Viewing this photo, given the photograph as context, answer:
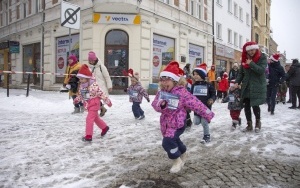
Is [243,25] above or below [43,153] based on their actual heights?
above

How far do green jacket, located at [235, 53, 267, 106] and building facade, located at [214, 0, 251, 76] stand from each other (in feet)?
60.1

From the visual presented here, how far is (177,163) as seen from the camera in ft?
11.7

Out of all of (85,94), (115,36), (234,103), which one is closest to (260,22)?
(115,36)

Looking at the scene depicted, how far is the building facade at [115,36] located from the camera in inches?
577

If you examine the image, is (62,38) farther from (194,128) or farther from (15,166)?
(15,166)

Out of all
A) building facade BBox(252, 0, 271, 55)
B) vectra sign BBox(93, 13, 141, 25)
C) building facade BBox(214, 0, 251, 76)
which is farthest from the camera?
building facade BBox(252, 0, 271, 55)

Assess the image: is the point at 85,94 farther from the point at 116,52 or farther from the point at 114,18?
the point at 114,18

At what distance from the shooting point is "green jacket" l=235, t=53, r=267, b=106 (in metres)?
5.58

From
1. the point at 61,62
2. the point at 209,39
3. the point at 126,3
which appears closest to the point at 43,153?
the point at 126,3

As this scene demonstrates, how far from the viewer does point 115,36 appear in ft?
48.9

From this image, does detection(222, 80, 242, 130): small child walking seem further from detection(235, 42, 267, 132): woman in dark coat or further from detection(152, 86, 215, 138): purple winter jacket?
detection(152, 86, 215, 138): purple winter jacket

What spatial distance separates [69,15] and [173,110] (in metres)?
6.28

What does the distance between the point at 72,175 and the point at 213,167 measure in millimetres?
1717

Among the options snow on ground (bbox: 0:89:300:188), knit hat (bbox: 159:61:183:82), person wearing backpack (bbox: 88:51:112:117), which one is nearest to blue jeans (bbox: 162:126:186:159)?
snow on ground (bbox: 0:89:300:188)
